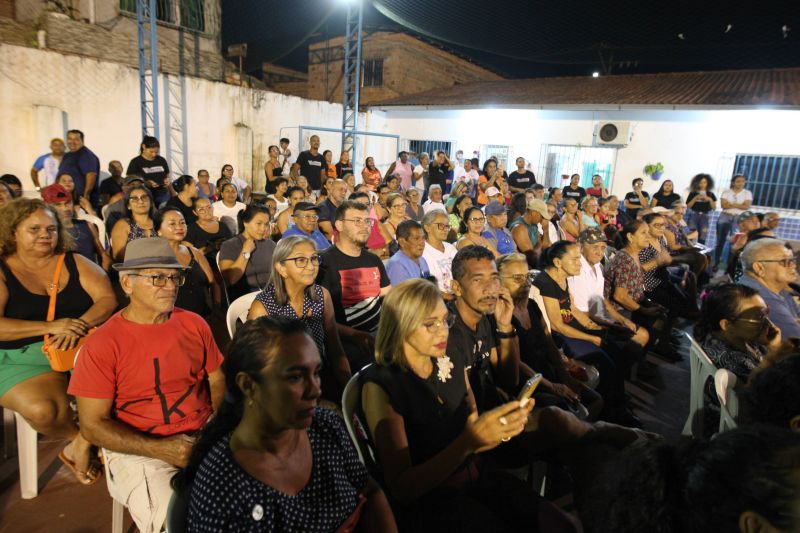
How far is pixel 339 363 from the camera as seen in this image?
2.95 meters

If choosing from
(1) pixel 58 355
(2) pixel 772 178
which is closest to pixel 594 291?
(1) pixel 58 355

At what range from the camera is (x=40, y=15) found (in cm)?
1037

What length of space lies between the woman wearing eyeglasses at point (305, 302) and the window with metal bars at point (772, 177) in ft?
42.8

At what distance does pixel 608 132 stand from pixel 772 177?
13.3 feet

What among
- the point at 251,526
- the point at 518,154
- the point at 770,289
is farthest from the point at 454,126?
the point at 251,526

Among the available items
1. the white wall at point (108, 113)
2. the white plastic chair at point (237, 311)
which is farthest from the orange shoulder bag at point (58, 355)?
the white wall at point (108, 113)

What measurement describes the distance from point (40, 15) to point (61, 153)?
5618mm

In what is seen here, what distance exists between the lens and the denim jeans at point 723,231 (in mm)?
9734

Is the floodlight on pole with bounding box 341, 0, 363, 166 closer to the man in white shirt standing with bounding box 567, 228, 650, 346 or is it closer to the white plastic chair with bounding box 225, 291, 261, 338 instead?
the man in white shirt standing with bounding box 567, 228, 650, 346

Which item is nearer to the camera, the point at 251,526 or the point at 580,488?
the point at 251,526


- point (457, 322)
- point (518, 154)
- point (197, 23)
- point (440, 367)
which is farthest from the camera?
point (518, 154)

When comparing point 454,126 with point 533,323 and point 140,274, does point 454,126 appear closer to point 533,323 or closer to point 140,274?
point 533,323

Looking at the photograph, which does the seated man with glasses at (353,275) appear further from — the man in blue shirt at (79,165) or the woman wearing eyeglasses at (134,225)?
the man in blue shirt at (79,165)

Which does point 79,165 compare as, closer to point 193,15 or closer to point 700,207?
point 193,15
